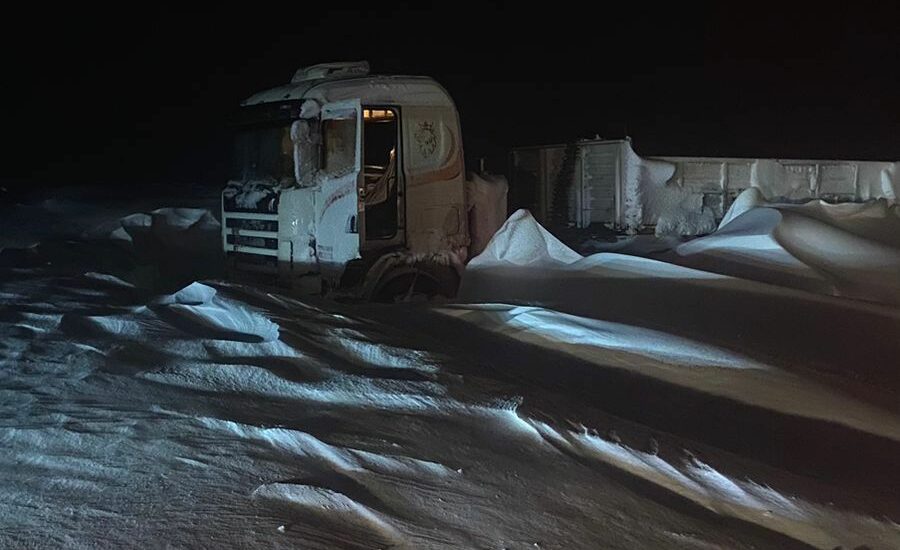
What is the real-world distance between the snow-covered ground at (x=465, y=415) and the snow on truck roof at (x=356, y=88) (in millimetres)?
2423

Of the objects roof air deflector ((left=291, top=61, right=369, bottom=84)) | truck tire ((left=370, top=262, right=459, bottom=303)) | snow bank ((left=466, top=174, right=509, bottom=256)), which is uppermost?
roof air deflector ((left=291, top=61, right=369, bottom=84))

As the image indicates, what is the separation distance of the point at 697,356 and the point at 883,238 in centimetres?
650

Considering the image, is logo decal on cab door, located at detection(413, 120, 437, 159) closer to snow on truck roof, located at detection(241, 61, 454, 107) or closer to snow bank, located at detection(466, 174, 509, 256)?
snow on truck roof, located at detection(241, 61, 454, 107)

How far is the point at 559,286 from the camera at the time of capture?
885 centimetres

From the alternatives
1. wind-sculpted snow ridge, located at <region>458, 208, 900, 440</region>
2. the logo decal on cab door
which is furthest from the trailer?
the logo decal on cab door

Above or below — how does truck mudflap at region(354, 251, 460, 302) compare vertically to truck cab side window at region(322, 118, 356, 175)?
below

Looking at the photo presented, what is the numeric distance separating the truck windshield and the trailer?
6232 mm

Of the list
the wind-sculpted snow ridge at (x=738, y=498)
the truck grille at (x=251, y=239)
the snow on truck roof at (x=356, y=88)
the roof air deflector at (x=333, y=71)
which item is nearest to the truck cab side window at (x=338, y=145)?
the snow on truck roof at (x=356, y=88)

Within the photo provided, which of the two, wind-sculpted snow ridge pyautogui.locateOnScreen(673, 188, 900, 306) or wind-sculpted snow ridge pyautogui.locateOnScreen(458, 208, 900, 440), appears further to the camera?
wind-sculpted snow ridge pyautogui.locateOnScreen(673, 188, 900, 306)

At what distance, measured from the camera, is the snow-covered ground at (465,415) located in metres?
3.39

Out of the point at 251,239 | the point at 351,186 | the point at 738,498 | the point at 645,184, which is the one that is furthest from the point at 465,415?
the point at 645,184

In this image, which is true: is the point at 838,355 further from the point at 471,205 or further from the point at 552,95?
the point at 552,95

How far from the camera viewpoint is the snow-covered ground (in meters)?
3.39

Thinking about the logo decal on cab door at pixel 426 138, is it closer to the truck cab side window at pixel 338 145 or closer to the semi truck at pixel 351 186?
the semi truck at pixel 351 186
